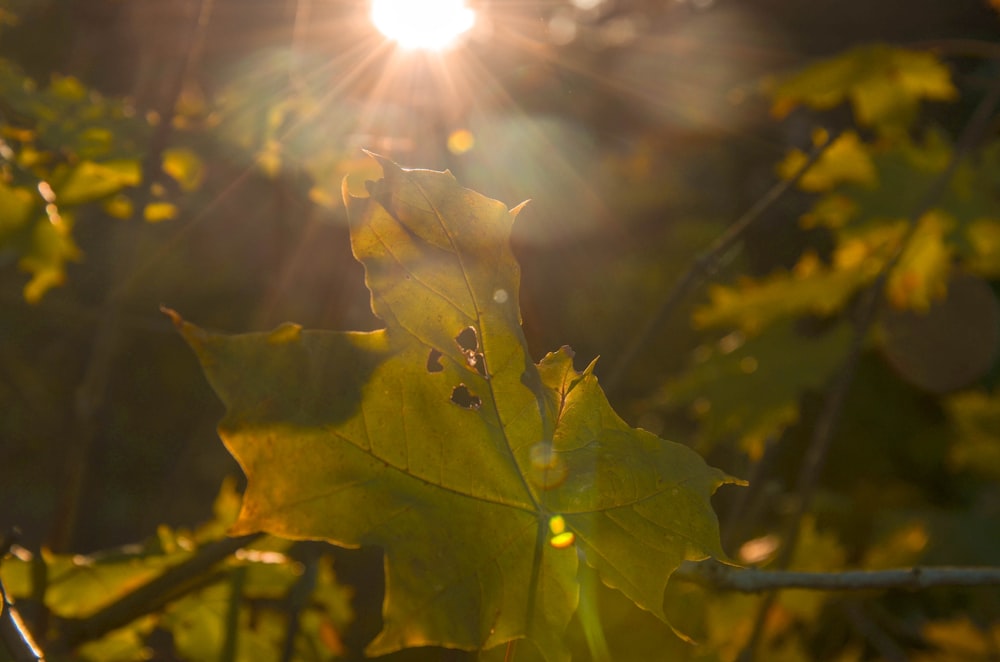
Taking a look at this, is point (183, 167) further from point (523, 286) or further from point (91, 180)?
point (523, 286)

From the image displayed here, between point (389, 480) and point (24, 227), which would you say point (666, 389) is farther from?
point (389, 480)

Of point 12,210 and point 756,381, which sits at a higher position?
point 12,210

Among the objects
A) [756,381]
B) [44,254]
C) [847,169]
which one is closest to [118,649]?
[44,254]

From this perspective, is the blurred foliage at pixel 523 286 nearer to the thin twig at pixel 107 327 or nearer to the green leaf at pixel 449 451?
the thin twig at pixel 107 327

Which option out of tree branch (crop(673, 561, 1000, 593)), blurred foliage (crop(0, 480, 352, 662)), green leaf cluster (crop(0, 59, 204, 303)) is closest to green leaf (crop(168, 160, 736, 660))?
tree branch (crop(673, 561, 1000, 593))

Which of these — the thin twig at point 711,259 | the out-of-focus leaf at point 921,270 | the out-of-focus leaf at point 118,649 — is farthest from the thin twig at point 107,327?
the out-of-focus leaf at point 921,270

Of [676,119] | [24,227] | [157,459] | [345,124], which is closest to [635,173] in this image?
[676,119]
